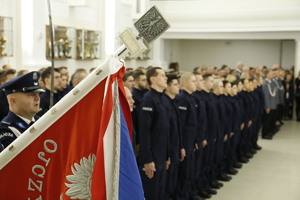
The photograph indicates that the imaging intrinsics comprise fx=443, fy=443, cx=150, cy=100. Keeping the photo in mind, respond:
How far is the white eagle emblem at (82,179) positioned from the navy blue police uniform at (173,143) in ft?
10.3

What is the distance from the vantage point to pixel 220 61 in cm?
1873

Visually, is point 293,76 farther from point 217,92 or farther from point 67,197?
point 67,197

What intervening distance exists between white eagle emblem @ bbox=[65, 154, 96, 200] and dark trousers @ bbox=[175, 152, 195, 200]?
148 inches

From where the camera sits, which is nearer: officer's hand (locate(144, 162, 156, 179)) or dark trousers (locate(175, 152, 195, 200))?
officer's hand (locate(144, 162, 156, 179))

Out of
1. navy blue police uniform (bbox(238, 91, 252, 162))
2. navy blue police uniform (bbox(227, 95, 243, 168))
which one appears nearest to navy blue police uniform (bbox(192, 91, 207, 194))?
navy blue police uniform (bbox(227, 95, 243, 168))

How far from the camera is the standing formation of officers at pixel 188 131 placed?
5.20 metres

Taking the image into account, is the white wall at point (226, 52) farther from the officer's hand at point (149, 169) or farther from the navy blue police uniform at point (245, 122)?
the officer's hand at point (149, 169)

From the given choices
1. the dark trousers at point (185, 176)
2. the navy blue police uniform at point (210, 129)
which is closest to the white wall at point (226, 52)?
the navy blue police uniform at point (210, 129)

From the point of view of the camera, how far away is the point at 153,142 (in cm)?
521

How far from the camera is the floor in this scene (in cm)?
687

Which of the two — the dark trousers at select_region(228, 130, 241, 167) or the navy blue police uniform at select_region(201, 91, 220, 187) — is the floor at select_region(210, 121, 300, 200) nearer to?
the dark trousers at select_region(228, 130, 241, 167)

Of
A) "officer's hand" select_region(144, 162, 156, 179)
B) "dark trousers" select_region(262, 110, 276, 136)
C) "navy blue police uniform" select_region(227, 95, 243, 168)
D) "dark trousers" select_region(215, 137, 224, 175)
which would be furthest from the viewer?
"dark trousers" select_region(262, 110, 276, 136)

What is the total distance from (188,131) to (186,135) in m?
0.06

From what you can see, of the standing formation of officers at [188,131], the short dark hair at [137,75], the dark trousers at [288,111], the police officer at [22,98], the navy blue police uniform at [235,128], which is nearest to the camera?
the police officer at [22,98]
